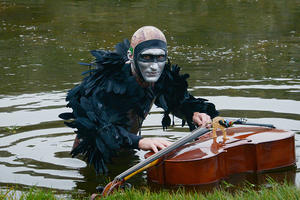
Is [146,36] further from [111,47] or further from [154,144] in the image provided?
[111,47]

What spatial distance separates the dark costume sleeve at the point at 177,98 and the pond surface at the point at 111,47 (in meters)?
0.66

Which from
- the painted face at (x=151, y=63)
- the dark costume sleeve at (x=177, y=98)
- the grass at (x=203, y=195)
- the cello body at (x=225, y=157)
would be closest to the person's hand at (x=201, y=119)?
the dark costume sleeve at (x=177, y=98)

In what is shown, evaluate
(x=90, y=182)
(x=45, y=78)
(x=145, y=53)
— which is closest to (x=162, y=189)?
(x=90, y=182)

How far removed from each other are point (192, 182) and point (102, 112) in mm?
1022

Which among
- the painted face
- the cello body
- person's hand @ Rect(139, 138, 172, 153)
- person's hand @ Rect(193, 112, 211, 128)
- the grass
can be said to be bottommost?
the grass

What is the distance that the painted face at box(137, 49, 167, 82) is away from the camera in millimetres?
5316

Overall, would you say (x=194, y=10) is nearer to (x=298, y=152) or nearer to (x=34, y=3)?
(x=34, y=3)

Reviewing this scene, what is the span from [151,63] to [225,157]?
102 centimetres

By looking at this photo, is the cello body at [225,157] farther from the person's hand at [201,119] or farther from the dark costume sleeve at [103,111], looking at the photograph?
the dark costume sleeve at [103,111]

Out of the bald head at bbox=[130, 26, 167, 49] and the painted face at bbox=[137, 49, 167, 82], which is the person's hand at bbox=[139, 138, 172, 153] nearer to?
the painted face at bbox=[137, 49, 167, 82]

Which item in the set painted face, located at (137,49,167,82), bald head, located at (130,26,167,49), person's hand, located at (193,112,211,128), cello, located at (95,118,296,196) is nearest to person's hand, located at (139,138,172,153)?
cello, located at (95,118,296,196)

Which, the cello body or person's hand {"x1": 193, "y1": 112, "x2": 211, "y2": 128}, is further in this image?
person's hand {"x1": 193, "y1": 112, "x2": 211, "y2": 128}

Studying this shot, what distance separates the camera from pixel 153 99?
19.3 feet

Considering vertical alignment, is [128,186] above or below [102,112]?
below
